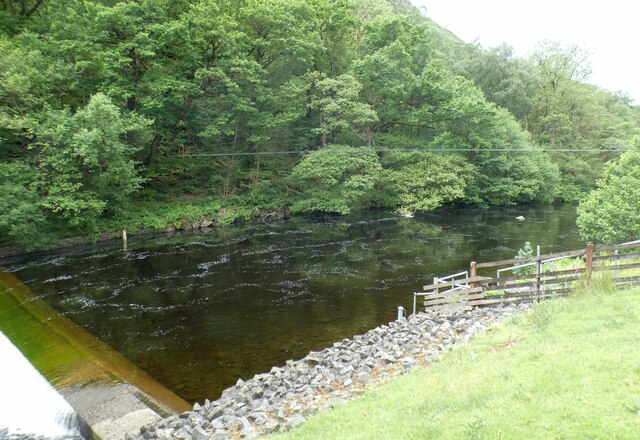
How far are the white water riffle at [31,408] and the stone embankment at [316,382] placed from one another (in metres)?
2.09

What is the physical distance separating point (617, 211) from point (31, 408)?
66.7 feet

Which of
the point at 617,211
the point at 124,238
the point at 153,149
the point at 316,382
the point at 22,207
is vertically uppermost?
the point at 153,149

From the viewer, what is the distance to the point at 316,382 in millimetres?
7664

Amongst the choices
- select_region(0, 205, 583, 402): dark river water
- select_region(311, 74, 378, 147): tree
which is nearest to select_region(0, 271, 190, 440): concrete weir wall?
select_region(0, 205, 583, 402): dark river water

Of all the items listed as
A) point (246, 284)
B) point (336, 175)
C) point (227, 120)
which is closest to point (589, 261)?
point (246, 284)

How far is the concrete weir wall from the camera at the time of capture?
25.3ft

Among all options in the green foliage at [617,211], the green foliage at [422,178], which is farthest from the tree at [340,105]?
the green foliage at [617,211]

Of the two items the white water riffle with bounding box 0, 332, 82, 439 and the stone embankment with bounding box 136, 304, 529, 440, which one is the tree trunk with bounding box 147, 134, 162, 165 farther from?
the stone embankment with bounding box 136, 304, 529, 440

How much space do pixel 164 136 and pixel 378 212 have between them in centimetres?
1877

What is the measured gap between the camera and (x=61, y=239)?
23.8 meters

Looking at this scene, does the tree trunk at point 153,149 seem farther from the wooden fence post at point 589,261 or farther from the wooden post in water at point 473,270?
the wooden fence post at point 589,261

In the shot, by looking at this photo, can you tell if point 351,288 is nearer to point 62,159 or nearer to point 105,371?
point 105,371

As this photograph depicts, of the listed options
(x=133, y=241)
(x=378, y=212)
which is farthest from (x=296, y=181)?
(x=133, y=241)

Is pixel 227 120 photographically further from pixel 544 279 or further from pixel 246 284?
pixel 544 279
